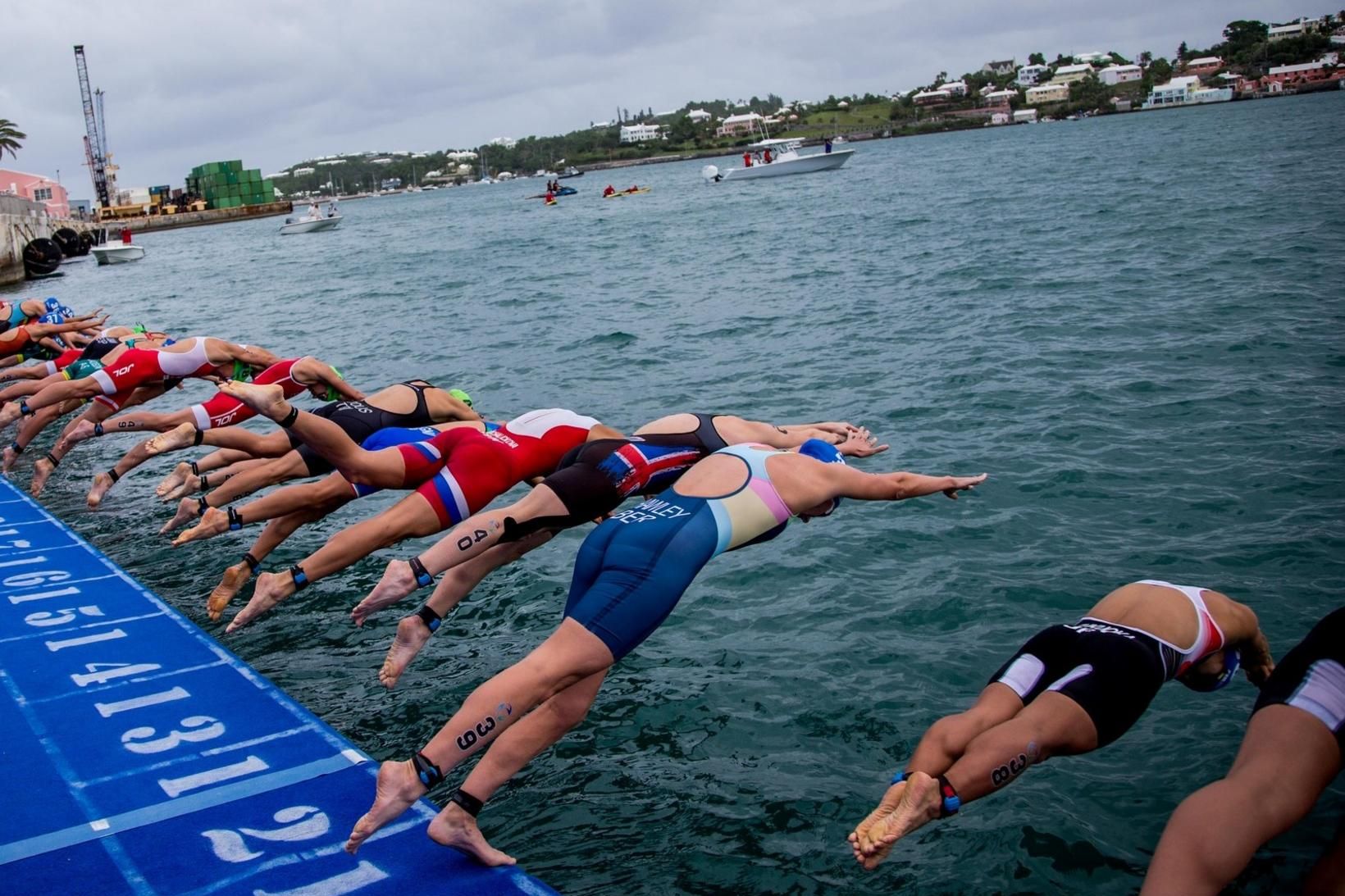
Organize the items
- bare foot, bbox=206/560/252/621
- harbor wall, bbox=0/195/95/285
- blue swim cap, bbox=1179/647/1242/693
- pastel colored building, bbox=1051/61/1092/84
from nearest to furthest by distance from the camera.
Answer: blue swim cap, bbox=1179/647/1242/693 < bare foot, bbox=206/560/252/621 < harbor wall, bbox=0/195/95/285 < pastel colored building, bbox=1051/61/1092/84

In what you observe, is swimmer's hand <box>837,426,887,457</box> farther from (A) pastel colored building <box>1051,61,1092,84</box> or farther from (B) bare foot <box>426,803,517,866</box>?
(A) pastel colored building <box>1051,61,1092,84</box>

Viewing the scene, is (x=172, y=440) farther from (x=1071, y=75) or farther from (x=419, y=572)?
(x=1071, y=75)

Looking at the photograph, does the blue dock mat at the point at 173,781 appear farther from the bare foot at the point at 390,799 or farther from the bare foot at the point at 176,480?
the bare foot at the point at 176,480

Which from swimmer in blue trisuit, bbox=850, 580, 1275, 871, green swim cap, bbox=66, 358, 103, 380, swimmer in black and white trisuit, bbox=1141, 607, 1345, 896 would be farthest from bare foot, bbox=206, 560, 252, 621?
green swim cap, bbox=66, 358, 103, 380

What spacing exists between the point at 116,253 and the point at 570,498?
6627 cm

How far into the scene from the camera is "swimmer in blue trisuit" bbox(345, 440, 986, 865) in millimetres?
4992

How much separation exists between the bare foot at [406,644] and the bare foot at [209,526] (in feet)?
9.72

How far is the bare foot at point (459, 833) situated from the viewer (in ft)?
16.9

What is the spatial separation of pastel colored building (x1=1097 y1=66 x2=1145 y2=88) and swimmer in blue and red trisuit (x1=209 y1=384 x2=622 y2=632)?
619 ft

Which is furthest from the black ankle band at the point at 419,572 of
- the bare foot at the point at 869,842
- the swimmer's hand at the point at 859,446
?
the bare foot at the point at 869,842

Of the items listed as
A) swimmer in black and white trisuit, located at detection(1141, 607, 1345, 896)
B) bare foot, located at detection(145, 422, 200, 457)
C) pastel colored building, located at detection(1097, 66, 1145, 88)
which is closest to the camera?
swimmer in black and white trisuit, located at detection(1141, 607, 1345, 896)

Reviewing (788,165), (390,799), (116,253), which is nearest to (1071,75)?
(788,165)

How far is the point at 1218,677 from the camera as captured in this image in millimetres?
5402

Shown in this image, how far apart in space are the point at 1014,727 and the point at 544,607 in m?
→ 5.73
